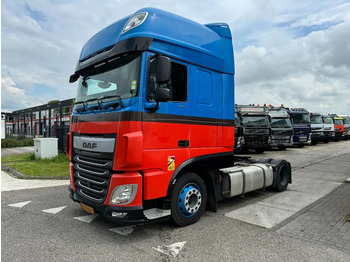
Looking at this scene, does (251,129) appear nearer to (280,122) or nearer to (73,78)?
(280,122)

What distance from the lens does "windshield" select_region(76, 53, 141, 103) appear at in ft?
11.9

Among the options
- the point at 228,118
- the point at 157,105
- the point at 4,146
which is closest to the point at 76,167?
the point at 157,105

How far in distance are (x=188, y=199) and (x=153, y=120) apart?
4.82 feet

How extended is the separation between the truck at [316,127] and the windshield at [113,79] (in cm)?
2238

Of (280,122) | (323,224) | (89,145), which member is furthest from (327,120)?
(89,145)

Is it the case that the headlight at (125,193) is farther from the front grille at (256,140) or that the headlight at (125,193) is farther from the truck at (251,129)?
the front grille at (256,140)

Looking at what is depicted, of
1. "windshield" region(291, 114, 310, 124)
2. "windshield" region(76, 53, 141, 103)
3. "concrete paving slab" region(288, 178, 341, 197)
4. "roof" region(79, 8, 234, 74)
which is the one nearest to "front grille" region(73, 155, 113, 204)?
"windshield" region(76, 53, 141, 103)

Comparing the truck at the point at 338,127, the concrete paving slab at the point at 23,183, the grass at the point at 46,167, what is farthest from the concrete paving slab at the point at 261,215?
the truck at the point at 338,127

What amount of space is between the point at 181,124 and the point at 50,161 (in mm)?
8726

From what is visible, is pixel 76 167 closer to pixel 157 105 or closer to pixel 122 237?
pixel 122 237

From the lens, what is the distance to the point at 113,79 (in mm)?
3877

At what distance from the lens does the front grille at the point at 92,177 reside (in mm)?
3680

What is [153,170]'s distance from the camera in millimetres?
3719

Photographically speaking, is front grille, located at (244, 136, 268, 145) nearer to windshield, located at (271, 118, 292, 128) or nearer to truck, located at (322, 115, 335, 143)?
windshield, located at (271, 118, 292, 128)
